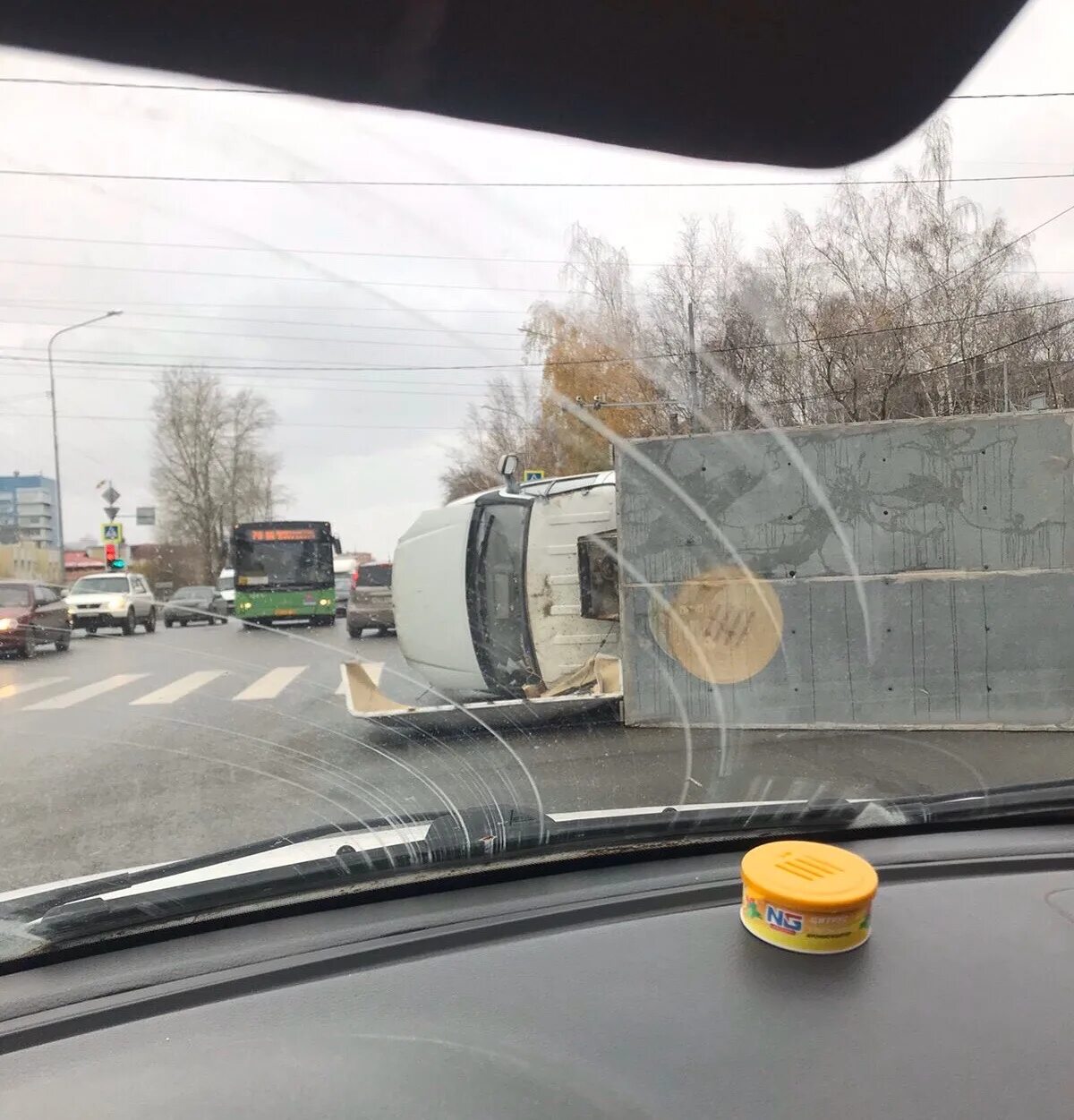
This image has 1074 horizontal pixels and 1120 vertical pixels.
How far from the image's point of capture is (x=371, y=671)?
4.38 m

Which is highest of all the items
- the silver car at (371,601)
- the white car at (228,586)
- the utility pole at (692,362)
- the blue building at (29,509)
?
the utility pole at (692,362)

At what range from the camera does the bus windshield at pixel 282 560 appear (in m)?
3.41

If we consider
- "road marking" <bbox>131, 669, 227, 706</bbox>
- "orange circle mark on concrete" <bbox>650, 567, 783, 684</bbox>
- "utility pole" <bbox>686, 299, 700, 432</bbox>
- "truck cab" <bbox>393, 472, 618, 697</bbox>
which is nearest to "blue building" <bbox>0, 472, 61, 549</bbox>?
"road marking" <bbox>131, 669, 227, 706</bbox>

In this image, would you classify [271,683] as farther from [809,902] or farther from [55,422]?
[809,902]

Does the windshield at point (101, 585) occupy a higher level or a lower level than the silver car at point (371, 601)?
higher

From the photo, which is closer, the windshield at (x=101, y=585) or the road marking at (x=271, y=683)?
the windshield at (x=101, y=585)

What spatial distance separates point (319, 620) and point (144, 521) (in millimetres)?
836

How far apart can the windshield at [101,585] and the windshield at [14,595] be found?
0.17 metres

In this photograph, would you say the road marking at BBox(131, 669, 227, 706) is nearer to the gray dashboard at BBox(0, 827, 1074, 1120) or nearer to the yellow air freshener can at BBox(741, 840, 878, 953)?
the gray dashboard at BBox(0, 827, 1074, 1120)

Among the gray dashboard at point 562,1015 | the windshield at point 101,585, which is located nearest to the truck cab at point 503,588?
the windshield at point 101,585

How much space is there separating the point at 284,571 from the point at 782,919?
2341 mm

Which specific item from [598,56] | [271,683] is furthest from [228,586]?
[598,56]

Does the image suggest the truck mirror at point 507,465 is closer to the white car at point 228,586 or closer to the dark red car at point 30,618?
the white car at point 228,586

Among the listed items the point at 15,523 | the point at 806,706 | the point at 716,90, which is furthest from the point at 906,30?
the point at 806,706
